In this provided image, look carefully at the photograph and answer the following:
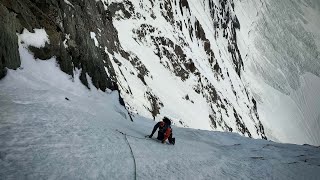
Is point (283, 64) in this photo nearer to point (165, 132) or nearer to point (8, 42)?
point (165, 132)

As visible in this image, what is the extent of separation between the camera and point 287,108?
104 meters

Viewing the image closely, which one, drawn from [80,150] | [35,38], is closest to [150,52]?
[35,38]

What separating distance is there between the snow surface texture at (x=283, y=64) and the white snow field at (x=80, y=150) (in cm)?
7295

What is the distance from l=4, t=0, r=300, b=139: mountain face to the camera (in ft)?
55.3

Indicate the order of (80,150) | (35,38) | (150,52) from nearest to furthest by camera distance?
1. (80,150)
2. (35,38)
3. (150,52)

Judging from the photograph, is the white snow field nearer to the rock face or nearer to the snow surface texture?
the rock face

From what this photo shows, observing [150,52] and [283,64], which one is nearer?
[150,52]

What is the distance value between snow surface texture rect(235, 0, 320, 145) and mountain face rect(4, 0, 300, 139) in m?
16.9

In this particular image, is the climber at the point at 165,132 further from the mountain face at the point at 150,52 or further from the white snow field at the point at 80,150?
the mountain face at the point at 150,52

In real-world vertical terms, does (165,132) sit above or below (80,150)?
above

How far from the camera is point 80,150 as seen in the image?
8844mm

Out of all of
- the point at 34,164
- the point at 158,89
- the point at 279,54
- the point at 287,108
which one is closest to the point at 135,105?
the point at 158,89

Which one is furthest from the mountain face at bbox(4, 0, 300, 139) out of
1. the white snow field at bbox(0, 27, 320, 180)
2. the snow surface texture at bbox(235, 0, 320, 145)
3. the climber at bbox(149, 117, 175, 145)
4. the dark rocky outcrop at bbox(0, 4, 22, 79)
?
the snow surface texture at bbox(235, 0, 320, 145)

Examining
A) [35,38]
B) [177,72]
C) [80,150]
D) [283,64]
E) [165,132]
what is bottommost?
[80,150]
